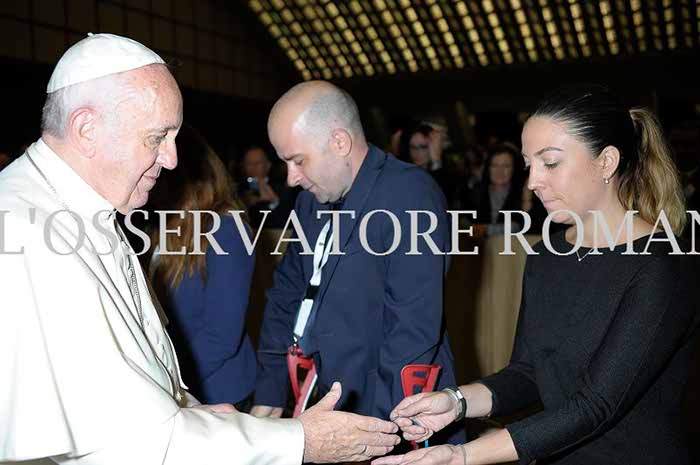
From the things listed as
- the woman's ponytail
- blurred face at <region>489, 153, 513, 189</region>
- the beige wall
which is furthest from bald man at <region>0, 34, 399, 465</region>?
the beige wall

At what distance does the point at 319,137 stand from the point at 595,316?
42.8 inches

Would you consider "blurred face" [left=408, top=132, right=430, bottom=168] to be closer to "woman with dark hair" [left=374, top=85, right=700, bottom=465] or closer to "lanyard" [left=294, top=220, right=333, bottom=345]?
"lanyard" [left=294, top=220, right=333, bottom=345]

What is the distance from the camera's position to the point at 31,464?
1453 mm

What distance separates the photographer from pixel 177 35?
11.7 m

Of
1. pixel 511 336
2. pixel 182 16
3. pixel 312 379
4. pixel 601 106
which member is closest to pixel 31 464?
pixel 312 379

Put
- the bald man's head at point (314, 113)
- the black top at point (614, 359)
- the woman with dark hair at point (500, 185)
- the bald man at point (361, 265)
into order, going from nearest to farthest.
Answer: the black top at point (614, 359) < the bald man at point (361, 265) < the bald man's head at point (314, 113) < the woman with dark hair at point (500, 185)

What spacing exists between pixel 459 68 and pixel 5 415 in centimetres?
1306

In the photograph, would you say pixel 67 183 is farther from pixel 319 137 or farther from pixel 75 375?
pixel 319 137

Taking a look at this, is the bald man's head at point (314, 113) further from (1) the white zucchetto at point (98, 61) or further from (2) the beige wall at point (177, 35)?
(2) the beige wall at point (177, 35)

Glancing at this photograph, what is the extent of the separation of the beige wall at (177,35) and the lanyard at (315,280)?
7453mm

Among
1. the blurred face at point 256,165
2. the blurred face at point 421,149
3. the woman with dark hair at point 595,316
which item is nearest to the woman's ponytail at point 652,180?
the woman with dark hair at point 595,316

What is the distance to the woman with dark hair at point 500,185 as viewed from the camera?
5.20 metres

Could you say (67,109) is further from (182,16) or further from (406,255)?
(182,16)

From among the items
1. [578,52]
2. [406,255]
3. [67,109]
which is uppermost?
[578,52]
